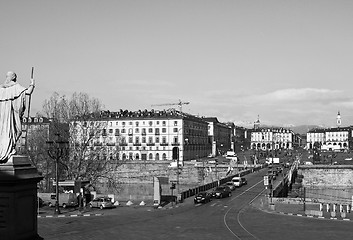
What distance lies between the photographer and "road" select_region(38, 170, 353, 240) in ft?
94.6

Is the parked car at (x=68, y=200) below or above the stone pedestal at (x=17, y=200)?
below

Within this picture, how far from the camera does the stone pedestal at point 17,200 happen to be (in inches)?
489

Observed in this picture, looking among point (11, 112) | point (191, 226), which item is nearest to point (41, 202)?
point (191, 226)

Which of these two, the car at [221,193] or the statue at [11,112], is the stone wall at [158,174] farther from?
the statue at [11,112]

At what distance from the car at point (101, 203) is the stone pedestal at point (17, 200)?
30.8 m

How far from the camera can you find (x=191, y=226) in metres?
32.7

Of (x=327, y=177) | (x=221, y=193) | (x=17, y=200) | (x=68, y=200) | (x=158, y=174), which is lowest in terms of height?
(x=327, y=177)

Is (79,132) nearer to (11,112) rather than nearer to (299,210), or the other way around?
(299,210)

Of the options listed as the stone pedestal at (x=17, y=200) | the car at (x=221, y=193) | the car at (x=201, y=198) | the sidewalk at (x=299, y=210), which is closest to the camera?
the stone pedestal at (x=17, y=200)

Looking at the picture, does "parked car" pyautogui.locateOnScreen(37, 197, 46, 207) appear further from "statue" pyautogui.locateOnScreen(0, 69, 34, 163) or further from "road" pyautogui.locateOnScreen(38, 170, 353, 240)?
"statue" pyautogui.locateOnScreen(0, 69, 34, 163)

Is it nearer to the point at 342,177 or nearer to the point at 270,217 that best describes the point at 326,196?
the point at 342,177

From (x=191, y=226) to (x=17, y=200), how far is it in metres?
21.5

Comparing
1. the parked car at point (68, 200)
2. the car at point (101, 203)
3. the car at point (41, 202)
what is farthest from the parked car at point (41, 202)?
the car at point (101, 203)

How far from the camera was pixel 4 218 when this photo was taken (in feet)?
40.9
